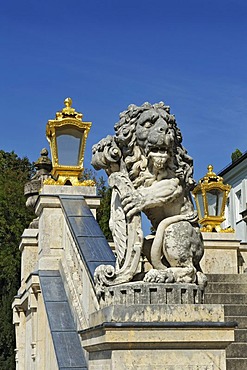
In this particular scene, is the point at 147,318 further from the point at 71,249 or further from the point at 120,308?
the point at 71,249

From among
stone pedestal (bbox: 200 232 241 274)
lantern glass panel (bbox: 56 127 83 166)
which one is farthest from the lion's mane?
stone pedestal (bbox: 200 232 241 274)

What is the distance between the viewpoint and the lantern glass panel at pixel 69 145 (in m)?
8.85

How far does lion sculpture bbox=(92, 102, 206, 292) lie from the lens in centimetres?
491

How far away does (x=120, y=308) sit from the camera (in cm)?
459

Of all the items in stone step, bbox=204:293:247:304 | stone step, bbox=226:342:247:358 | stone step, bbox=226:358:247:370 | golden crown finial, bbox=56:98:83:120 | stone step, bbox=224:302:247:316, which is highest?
golden crown finial, bbox=56:98:83:120

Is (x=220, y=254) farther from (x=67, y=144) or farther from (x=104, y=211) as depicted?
(x=104, y=211)

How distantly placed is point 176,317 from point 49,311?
2.82 metres

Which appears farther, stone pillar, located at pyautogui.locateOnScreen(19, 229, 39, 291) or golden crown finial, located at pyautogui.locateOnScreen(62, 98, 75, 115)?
stone pillar, located at pyautogui.locateOnScreen(19, 229, 39, 291)

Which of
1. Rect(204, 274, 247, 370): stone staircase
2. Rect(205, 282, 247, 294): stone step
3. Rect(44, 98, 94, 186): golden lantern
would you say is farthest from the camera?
Rect(205, 282, 247, 294): stone step

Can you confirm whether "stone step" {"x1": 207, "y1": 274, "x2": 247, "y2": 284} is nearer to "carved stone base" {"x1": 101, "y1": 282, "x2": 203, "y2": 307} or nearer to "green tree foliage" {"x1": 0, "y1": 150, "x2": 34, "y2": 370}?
"carved stone base" {"x1": 101, "y1": 282, "x2": 203, "y2": 307}

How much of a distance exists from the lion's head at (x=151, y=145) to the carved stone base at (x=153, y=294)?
2.47 ft

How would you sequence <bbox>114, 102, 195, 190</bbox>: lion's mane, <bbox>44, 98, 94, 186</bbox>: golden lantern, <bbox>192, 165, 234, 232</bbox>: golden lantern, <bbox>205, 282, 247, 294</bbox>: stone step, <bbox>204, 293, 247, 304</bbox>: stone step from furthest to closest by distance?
<bbox>192, 165, 234, 232</bbox>: golden lantern → <bbox>205, 282, 247, 294</bbox>: stone step → <bbox>204, 293, 247, 304</bbox>: stone step → <bbox>44, 98, 94, 186</bbox>: golden lantern → <bbox>114, 102, 195, 190</bbox>: lion's mane

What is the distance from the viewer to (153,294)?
4648mm

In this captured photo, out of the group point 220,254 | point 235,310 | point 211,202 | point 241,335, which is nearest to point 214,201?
point 211,202
